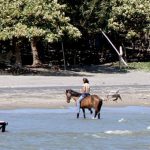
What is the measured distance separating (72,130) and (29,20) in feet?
82.9

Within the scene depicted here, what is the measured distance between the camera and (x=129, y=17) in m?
58.2

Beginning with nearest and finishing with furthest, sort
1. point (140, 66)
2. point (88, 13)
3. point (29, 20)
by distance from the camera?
point (29, 20) < point (88, 13) < point (140, 66)

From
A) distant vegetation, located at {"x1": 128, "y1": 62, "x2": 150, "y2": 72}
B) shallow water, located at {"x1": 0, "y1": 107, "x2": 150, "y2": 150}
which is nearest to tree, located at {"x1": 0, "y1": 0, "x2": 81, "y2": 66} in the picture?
distant vegetation, located at {"x1": 128, "y1": 62, "x2": 150, "y2": 72}

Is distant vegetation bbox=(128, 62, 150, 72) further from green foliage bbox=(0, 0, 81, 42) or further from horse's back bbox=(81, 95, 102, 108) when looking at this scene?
horse's back bbox=(81, 95, 102, 108)

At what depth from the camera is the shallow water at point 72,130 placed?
18.1 metres

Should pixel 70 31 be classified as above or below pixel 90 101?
above

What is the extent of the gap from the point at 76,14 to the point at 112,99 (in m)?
22.0

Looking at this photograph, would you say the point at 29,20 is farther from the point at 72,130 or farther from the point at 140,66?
the point at 72,130

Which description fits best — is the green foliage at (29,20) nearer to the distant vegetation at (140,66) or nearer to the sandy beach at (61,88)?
the sandy beach at (61,88)

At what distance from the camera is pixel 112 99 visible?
32719mm

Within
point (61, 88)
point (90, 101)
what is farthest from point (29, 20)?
point (90, 101)

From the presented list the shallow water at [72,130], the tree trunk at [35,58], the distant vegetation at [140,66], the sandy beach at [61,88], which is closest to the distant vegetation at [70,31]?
the tree trunk at [35,58]

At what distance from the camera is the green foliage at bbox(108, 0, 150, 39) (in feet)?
185

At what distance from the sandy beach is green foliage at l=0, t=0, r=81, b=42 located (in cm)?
306
